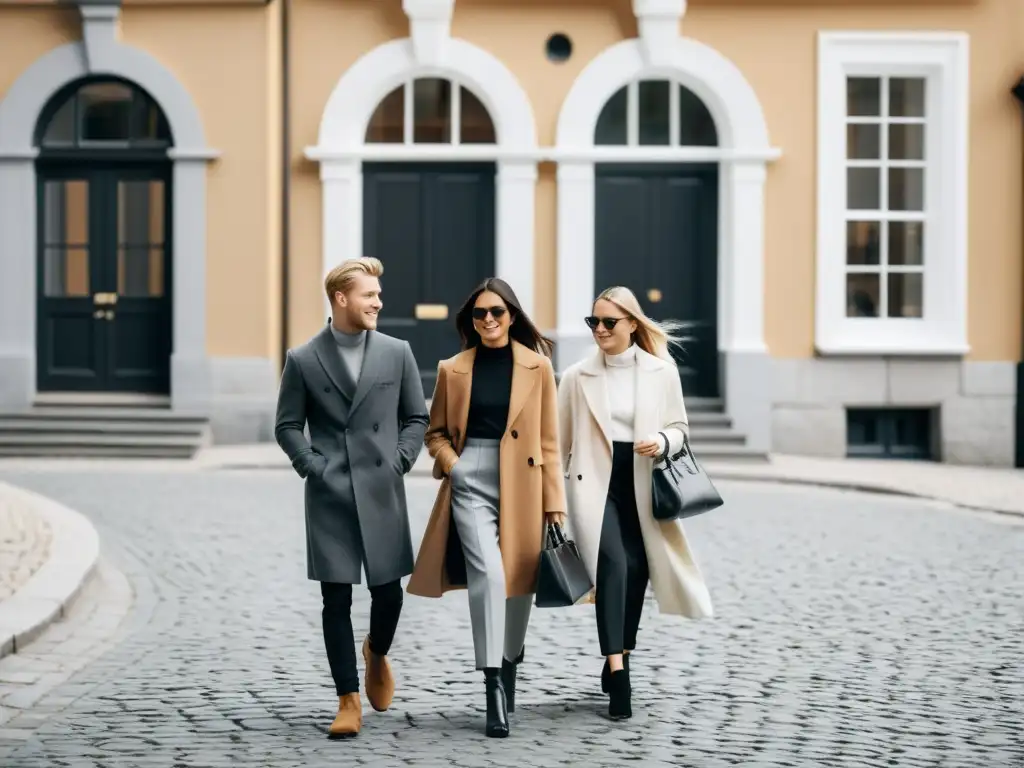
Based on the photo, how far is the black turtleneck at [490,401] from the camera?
633 cm

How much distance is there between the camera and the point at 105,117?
18.2m

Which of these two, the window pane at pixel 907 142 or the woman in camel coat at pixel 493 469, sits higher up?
the window pane at pixel 907 142

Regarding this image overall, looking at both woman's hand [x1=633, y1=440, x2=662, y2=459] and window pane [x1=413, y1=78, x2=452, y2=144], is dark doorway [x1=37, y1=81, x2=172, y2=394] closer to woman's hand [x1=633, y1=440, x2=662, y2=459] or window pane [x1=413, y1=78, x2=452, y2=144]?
window pane [x1=413, y1=78, x2=452, y2=144]

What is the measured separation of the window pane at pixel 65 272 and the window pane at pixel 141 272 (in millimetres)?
364

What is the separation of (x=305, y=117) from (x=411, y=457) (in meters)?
12.6

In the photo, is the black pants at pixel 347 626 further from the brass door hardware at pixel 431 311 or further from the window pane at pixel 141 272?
the window pane at pixel 141 272

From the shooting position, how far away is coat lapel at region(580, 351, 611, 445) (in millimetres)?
6598

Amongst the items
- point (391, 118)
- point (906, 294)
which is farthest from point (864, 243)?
point (391, 118)

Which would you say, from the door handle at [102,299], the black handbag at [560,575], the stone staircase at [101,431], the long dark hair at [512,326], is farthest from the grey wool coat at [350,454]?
the door handle at [102,299]

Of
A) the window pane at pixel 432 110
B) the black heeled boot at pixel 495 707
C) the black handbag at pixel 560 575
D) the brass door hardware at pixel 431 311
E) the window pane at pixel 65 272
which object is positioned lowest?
the black heeled boot at pixel 495 707

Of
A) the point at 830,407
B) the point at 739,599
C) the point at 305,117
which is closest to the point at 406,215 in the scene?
the point at 305,117

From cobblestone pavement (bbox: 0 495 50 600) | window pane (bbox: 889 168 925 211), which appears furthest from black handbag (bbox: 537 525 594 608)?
window pane (bbox: 889 168 925 211)

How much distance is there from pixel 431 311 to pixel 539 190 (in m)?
1.66

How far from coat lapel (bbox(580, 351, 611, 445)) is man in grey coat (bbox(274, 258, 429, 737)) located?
67 cm
